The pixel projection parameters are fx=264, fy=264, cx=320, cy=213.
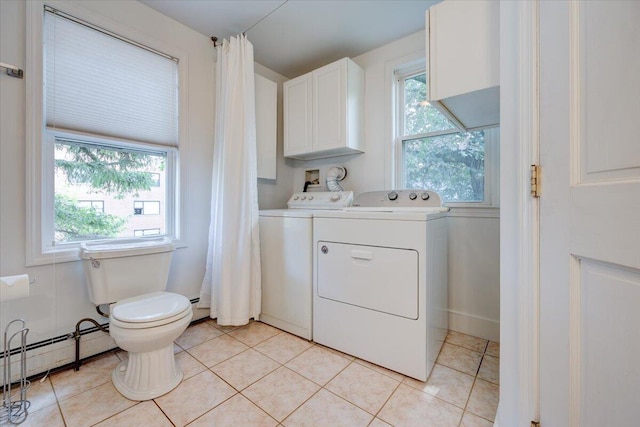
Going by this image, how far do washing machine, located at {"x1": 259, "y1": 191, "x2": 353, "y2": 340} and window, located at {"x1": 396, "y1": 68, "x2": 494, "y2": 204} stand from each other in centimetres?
64

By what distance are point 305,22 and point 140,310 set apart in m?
2.27

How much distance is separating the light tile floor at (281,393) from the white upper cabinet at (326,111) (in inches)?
65.8

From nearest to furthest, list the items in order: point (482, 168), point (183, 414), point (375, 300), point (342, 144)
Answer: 1. point (183, 414)
2. point (375, 300)
3. point (482, 168)
4. point (342, 144)

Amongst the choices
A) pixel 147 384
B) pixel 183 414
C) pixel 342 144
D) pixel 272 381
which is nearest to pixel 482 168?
pixel 342 144

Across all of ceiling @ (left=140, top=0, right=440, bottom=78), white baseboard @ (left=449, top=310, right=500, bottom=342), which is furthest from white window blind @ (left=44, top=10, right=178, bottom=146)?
white baseboard @ (left=449, top=310, right=500, bottom=342)

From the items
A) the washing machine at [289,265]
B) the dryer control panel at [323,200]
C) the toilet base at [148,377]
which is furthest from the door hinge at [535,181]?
the toilet base at [148,377]

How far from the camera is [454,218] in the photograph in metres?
2.06

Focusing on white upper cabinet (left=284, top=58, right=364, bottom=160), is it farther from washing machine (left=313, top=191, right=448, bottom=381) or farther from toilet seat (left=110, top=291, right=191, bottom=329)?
toilet seat (left=110, top=291, right=191, bottom=329)

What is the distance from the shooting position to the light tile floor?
121cm

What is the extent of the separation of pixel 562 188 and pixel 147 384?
6.41 ft

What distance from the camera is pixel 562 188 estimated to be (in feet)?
2.52

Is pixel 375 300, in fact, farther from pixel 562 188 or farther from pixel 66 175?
pixel 66 175

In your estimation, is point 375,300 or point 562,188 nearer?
point 562,188

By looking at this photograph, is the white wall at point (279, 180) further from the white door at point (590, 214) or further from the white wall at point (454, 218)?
the white door at point (590, 214)
